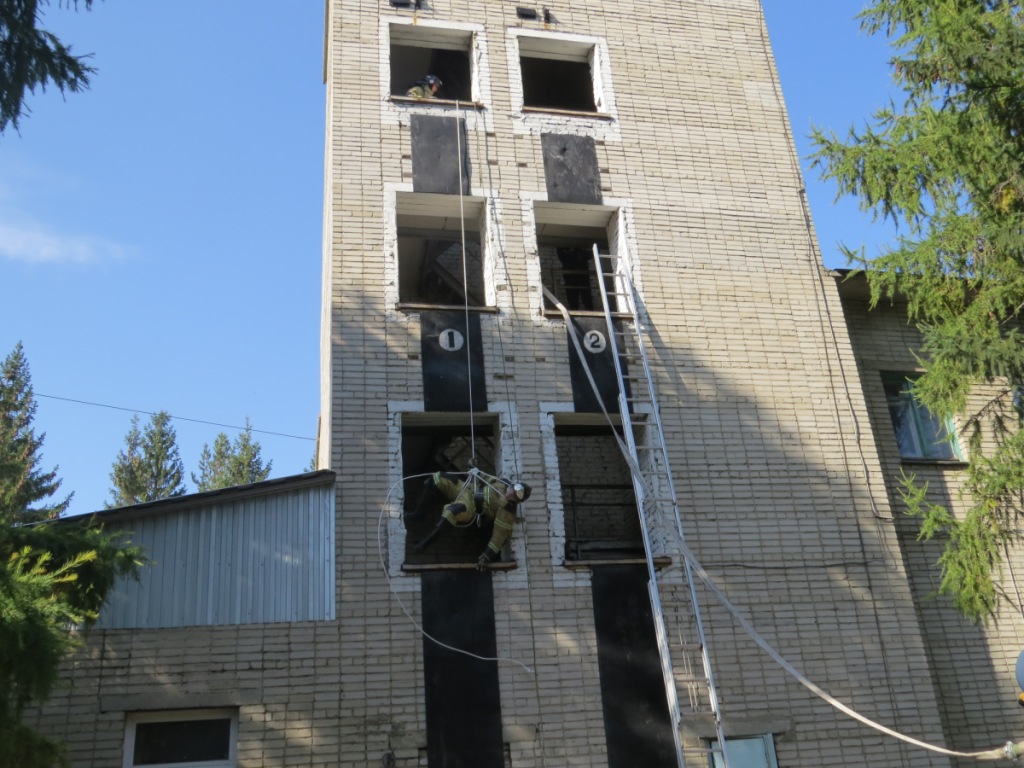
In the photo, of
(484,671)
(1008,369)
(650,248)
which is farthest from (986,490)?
(484,671)

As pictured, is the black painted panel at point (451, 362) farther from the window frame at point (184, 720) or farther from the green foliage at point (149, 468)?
the green foliage at point (149, 468)

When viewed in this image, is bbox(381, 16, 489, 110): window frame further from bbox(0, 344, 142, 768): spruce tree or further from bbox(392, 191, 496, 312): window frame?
bbox(0, 344, 142, 768): spruce tree

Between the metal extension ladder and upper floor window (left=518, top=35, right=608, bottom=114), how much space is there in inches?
122

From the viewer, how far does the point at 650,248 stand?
488 inches

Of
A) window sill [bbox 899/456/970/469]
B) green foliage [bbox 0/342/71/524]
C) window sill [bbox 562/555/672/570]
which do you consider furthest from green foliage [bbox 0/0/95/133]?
green foliage [bbox 0/342/71/524]

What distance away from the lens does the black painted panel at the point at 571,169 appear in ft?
40.8

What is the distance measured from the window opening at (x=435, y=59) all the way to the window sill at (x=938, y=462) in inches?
310

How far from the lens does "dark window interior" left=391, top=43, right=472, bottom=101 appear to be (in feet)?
50.5

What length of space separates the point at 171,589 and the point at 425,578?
243cm

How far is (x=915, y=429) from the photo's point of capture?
13.4 metres

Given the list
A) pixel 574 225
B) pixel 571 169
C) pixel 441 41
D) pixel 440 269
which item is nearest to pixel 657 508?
pixel 574 225

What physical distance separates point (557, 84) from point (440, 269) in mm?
3572

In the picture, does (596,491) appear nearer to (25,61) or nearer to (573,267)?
(573,267)

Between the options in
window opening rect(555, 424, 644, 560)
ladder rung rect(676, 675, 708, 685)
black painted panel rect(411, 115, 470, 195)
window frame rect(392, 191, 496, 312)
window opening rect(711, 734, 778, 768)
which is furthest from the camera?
window opening rect(555, 424, 644, 560)
